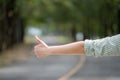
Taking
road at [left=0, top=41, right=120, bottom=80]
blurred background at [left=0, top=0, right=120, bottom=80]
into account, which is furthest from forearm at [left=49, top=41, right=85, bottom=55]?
blurred background at [left=0, top=0, right=120, bottom=80]

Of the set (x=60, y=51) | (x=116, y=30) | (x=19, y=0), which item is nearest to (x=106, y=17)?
(x=116, y=30)

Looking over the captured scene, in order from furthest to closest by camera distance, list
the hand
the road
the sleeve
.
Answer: the road → the hand → the sleeve

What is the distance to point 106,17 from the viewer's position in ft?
95.8

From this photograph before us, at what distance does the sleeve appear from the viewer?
4.06 meters

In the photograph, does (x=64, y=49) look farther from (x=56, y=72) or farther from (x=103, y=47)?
(x=56, y=72)

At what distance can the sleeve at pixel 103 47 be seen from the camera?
4059 millimetres

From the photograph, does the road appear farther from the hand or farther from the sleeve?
the sleeve

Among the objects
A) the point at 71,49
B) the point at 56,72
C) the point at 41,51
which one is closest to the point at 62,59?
the point at 56,72

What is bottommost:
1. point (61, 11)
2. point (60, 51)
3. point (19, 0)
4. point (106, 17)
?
point (61, 11)

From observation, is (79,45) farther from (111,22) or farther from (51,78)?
(111,22)

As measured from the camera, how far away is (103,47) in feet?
13.3

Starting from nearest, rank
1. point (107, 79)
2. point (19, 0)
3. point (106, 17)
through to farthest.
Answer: point (107, 79), point (19, 0), point (106, 17)

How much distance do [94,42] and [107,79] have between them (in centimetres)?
1207

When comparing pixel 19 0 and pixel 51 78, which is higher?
pixel 19 0
